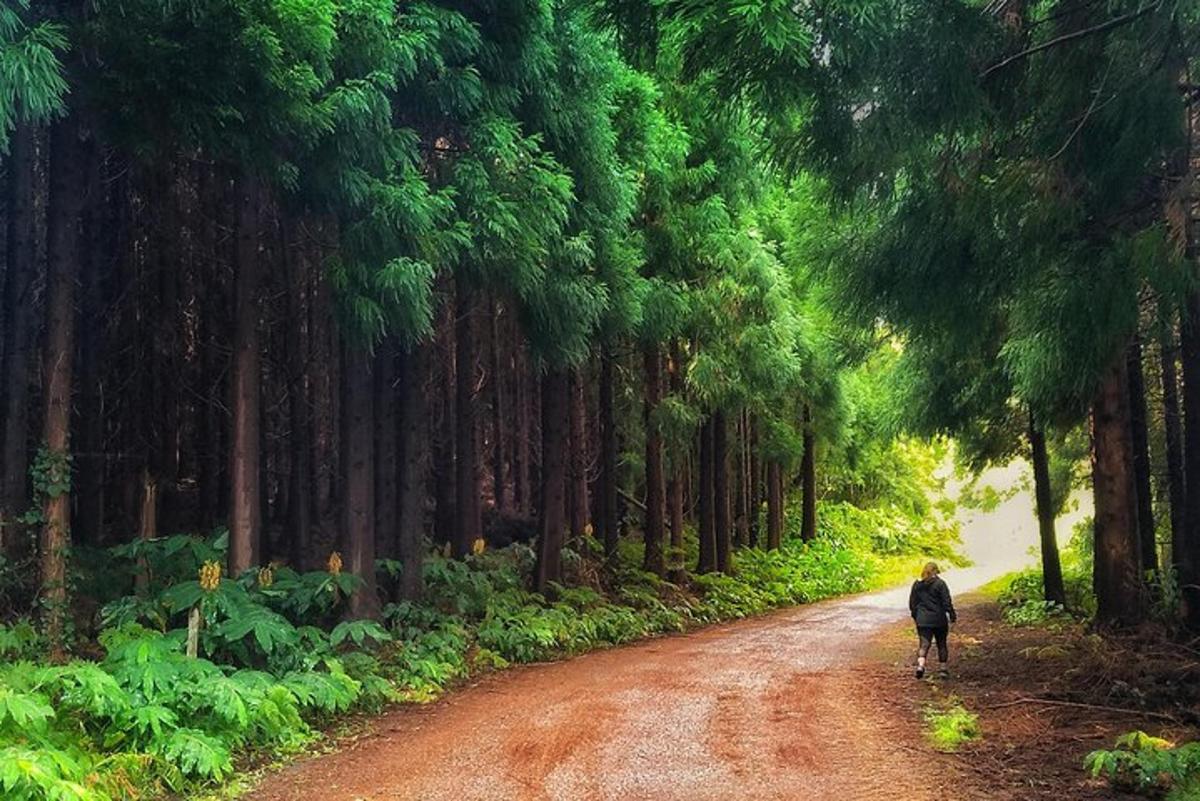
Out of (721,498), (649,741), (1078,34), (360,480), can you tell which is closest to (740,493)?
(721,498)

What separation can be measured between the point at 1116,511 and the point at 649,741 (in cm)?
698

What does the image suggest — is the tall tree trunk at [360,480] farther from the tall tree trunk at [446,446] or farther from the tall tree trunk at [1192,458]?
the tall tree trunk at [1192,458]

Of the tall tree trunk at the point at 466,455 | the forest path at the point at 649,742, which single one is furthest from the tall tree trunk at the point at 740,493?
the forest path at the point at 649,742

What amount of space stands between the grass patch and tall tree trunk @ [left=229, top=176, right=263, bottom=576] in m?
6.60

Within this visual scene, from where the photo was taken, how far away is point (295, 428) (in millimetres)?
15445

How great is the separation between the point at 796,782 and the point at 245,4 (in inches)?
269

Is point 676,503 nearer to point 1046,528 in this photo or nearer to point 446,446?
point 446,446

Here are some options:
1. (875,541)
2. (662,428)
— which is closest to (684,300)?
(662,428)

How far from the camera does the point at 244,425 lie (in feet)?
29.7

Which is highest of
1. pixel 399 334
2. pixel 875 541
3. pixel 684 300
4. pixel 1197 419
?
pixel 684 300

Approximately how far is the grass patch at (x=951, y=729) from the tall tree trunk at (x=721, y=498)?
11566 mm

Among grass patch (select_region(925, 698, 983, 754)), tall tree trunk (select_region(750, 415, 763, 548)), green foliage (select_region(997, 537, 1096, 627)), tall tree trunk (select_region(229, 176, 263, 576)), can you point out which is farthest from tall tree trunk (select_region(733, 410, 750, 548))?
tall tree trunk (select_region(229, 176, 263, 576))

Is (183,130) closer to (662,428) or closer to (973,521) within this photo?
(662,428)

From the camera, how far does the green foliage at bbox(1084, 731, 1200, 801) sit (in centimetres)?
538
